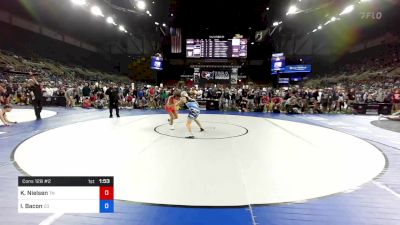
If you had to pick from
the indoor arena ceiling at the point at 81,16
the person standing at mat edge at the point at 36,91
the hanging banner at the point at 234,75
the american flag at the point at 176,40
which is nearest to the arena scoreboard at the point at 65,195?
the person standing at mat edge at the point at 36,91

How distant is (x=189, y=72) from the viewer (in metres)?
25.3

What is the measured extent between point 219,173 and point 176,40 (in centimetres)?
2077

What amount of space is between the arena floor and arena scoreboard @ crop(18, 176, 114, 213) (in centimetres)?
56

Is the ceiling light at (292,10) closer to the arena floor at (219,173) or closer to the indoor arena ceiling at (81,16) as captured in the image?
the indoor arena ceiling at (81,16)

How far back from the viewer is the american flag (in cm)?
2333

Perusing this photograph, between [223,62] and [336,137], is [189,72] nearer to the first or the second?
[223,62]

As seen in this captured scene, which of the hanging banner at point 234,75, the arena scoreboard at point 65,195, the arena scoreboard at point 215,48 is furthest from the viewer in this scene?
the hanging banner at point 234,75

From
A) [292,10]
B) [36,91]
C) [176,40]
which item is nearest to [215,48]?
[176,40]

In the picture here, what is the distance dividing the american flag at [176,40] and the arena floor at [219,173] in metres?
17.1

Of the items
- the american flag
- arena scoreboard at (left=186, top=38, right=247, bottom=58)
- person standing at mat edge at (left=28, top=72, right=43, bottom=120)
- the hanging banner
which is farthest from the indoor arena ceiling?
person standing at mat edge at (left=28, top=72, right=43, bottom=120)

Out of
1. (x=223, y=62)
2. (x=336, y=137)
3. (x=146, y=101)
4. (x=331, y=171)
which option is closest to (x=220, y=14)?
(x=223, y=62)

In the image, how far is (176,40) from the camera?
23.5m

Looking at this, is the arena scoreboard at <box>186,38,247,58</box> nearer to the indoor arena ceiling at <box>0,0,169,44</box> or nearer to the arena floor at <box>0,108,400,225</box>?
the indoor arena ceiling at <box>0,0,169,44</box>

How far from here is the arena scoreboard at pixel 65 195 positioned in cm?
220
